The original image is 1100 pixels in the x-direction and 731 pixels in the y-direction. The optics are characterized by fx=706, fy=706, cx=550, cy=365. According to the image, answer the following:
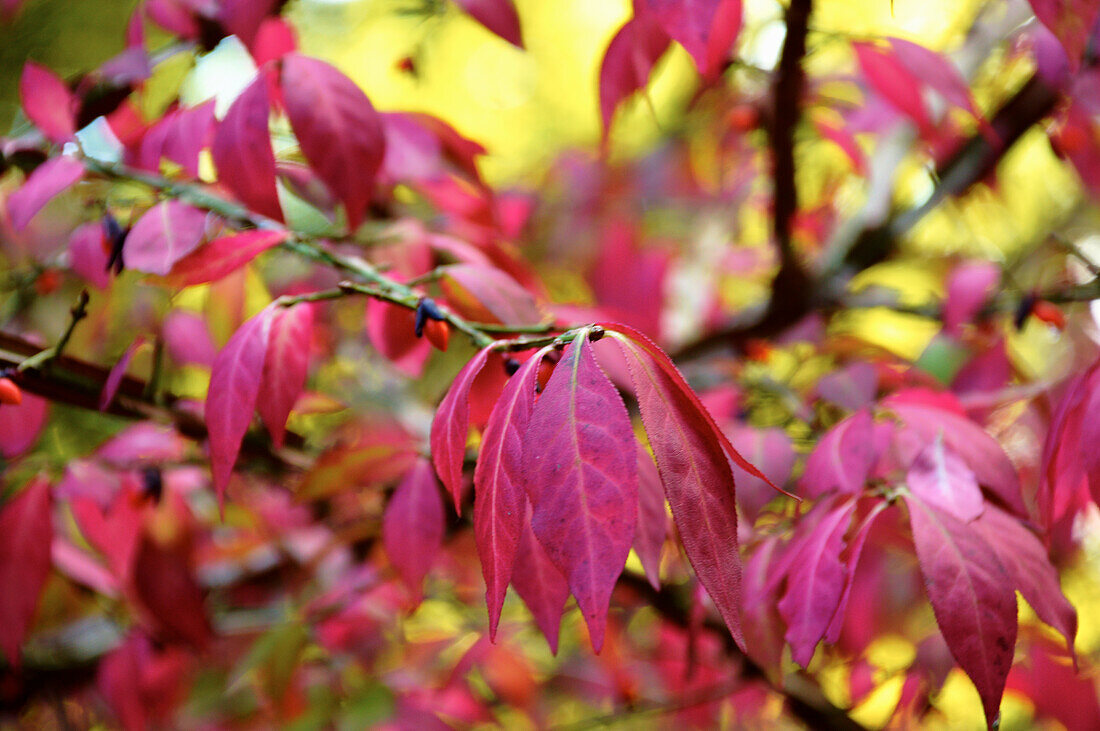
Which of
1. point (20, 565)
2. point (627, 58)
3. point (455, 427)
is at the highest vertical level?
point (627, 58)

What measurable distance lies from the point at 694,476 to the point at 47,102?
70 cm

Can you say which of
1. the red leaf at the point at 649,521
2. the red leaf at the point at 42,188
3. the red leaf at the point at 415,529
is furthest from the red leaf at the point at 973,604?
the red leaf at the point at 42,188

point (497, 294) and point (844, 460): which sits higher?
point (497, 294)

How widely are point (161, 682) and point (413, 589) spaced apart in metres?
0.65

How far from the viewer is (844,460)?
1.77 ft

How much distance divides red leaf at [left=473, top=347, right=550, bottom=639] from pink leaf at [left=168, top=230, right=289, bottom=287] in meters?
0.29

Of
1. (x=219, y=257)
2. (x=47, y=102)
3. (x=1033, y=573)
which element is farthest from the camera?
(x=47, y=102)

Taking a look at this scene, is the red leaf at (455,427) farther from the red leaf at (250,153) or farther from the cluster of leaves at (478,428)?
the red leaf at (250,153)

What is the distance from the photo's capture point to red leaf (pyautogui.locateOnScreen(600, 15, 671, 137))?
0.61m

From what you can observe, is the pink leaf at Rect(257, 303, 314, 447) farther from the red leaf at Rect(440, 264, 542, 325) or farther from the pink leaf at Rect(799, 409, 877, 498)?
the pink leaf at Rect(799, 409, 877, 498)

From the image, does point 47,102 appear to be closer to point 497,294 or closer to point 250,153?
point 250,153

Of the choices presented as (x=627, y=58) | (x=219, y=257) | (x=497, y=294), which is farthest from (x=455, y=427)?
(x=627, y=58)

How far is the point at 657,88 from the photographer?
274 centimetres

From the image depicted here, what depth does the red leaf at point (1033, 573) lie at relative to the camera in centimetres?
42
